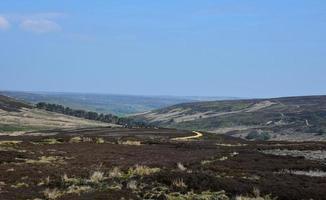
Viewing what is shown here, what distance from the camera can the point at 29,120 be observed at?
145 m

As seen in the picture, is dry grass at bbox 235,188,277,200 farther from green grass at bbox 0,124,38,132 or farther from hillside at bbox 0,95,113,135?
green grass at bbox 0,124,38,132

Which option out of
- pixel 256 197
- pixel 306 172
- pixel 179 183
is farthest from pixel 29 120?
pixel 256 197

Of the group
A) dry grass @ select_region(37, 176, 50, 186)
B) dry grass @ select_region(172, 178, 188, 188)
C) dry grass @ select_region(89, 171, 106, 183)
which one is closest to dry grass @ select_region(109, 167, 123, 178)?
dry grass @ select_region(89, 171, 106, 183)

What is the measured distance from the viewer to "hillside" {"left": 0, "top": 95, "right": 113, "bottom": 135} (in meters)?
132

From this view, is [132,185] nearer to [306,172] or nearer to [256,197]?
[256,197]

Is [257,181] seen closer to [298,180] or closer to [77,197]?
[298,180]

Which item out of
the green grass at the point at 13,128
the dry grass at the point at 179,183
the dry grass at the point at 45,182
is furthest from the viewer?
the green grass at the point at 13,128

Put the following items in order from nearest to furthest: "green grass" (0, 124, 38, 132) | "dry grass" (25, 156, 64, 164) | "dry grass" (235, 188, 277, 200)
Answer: "dry grass" (235, 188, 277, 200) → "dry grass" (25, 156, 64, 164) → "green grass" (0, 124, 38, 132)

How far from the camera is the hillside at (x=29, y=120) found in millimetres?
131875

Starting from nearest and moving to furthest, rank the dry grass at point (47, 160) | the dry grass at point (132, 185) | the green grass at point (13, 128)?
the dry grass at point (132, 185) → the dry grass at point (47, 160) → the green grass at point (13, 128)

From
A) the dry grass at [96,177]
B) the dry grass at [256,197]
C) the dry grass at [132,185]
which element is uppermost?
the dry grass at [256,197]

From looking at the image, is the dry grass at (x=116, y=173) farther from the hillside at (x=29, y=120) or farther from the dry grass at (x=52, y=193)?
the hillside at (x=29, y=120)

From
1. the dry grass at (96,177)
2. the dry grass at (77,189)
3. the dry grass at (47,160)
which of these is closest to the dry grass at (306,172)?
the dry grass at (96,177)

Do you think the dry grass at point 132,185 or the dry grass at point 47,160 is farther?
the dry grass at point 47,160
